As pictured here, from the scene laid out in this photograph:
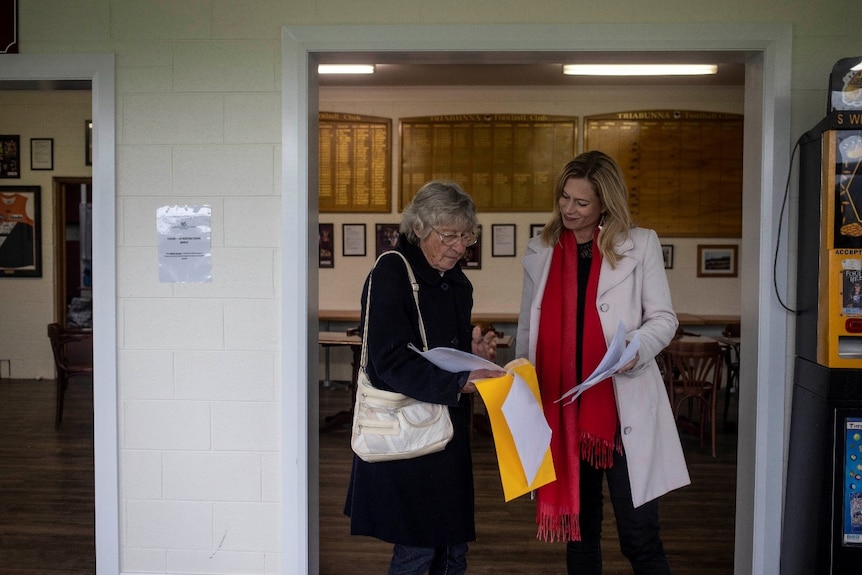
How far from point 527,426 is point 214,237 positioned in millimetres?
1609

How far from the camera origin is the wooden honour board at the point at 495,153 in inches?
327

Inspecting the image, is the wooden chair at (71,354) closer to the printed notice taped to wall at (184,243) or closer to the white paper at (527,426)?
the printed notice taped to wall at (184,243)

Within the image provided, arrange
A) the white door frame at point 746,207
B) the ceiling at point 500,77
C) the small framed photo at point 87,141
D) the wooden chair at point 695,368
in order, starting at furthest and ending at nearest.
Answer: the small framed photo at point 87,141, the ceiling at point 500,77, the wooden chair at point 695,368, the white door frame at point 746,207

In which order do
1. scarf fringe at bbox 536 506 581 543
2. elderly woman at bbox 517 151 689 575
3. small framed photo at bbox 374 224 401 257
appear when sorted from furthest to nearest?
small framed photo at bbox 374 224 401 257, scarf fringe at bbox 536 506 581 543, elderly woman at bbox 517 151 689 575

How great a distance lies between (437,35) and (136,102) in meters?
1.30

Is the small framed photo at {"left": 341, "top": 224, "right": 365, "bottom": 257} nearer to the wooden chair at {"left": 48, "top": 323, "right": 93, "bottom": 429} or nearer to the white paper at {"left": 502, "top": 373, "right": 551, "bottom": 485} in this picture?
the wooden chair at {"left": 48, "top": 323, "right": 93, "bottom": 429}

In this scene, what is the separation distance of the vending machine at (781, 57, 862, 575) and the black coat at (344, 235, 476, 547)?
143cm

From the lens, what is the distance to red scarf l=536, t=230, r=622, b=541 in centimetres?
266

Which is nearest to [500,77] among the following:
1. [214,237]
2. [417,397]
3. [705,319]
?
[705,319]

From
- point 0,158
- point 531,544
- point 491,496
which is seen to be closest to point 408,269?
point 531,544

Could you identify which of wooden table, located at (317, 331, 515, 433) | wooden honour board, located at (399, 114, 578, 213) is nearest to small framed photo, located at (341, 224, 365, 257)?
wooden honour board, located at (399, 114, 578, 213)

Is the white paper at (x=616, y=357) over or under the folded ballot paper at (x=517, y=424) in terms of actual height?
over

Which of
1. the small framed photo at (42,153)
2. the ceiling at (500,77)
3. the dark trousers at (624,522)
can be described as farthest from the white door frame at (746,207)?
the small framed photo at (42,153)

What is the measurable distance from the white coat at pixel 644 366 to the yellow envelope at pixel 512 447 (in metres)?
0.30
